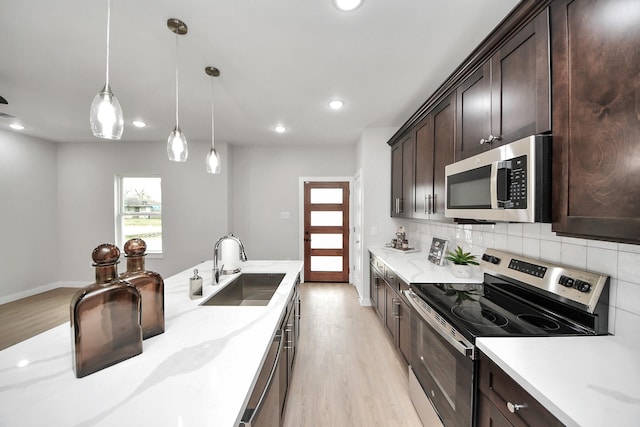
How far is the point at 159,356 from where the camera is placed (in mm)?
904

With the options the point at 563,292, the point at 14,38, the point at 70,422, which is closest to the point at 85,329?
the point at 70,422

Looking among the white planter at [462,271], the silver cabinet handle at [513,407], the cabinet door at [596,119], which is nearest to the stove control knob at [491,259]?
the white planter at [462,271]

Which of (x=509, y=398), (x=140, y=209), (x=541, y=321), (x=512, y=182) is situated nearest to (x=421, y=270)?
(x=541, y=321)

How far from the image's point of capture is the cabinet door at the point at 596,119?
30.6 inches

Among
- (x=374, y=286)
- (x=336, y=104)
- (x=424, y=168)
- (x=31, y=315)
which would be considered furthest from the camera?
(x=31, y=315)

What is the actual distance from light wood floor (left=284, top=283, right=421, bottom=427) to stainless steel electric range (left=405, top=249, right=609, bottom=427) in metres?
0.25

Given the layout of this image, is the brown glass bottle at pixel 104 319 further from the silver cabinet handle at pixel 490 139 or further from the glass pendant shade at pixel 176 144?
the silver cabinet handle at pixel 490 139

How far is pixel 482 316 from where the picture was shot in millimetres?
1298

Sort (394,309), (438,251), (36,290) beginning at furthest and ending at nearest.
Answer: (36,290) → (438,251) → (394,309)

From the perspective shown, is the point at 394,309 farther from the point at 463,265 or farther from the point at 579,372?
the point at 579,372

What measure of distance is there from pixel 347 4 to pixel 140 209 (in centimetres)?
506

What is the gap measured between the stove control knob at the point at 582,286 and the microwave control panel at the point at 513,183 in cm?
46

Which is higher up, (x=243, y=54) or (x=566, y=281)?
(x=243, y=54)

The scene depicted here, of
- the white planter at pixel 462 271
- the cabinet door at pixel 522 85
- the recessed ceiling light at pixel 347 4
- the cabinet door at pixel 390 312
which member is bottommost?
the cabinet door at pixel 390 312
